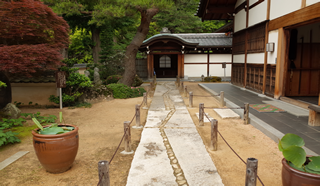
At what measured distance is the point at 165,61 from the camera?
21.7m

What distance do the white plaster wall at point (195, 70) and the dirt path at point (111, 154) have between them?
12.8 metres

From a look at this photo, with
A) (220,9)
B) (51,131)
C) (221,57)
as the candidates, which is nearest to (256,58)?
(220,9)

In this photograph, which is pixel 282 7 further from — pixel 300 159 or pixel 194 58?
pixel 194 58

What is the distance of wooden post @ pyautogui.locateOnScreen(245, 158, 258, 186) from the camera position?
2734 millimetres

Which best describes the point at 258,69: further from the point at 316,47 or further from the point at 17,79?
the point at 17,79

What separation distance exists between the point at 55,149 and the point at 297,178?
11.5 ft

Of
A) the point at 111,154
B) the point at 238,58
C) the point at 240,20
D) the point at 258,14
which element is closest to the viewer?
the point at 111,154

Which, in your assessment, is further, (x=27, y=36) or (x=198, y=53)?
(x=198, y=53)

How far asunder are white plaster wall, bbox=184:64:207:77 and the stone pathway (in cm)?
1340

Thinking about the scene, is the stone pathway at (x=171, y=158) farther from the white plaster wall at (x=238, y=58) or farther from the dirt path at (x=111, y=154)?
the white plaster wall at (x=238, y=58)

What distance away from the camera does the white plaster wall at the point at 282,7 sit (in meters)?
7.44

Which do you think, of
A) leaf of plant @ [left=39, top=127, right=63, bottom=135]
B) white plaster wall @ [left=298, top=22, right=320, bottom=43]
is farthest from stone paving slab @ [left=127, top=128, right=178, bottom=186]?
white plaster wall @ [left=298, top=22, right=320, bottom=43]

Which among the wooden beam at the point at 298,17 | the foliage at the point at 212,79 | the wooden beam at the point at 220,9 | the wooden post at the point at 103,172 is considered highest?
the wooden beam at the point at 220,9

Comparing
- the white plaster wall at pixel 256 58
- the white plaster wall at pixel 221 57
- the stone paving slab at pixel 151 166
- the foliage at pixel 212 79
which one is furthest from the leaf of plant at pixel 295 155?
the white plaster wall at pixel 221 57
